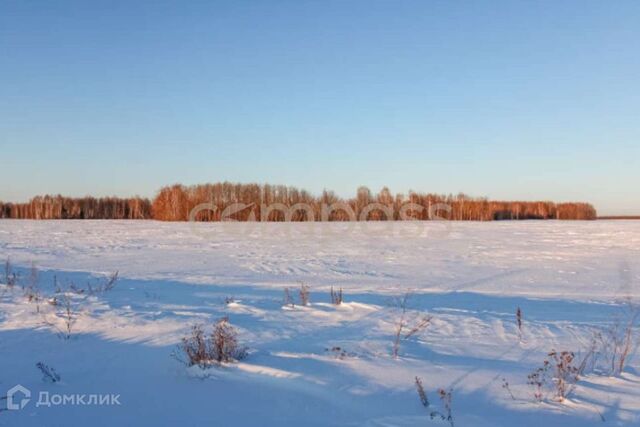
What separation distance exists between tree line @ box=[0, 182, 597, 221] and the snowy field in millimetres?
27744

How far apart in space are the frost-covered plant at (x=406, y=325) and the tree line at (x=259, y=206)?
3195 centimetres

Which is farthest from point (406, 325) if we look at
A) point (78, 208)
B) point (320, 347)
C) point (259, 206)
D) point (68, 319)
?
point (78, 208)

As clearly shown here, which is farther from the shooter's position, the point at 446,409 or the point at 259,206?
the point at 259,206

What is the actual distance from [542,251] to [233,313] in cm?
1203

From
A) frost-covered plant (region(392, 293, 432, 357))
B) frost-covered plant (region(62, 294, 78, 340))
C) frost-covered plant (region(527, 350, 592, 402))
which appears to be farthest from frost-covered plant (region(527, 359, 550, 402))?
frost-covered plant (region(62, 294, 78, 340))

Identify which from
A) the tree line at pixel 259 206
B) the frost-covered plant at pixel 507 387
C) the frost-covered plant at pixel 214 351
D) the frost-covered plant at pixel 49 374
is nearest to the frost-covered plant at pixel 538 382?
the frost-covered plant at pixel 507 387

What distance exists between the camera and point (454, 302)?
7078 millimetres

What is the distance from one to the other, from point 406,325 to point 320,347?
129cm

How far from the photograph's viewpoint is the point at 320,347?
15.1 feet

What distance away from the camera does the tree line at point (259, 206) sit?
37938 mm

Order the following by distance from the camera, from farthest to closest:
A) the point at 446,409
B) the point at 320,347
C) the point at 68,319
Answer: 1. the point at 68,319
2. the point at 320,347
3. the point at 446,409

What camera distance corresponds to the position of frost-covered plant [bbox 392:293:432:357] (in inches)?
185

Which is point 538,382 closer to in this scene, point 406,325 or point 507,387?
point 507,387

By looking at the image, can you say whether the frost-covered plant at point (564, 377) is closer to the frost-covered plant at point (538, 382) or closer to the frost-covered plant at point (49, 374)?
the frost-covered plant at point (538, 382)
